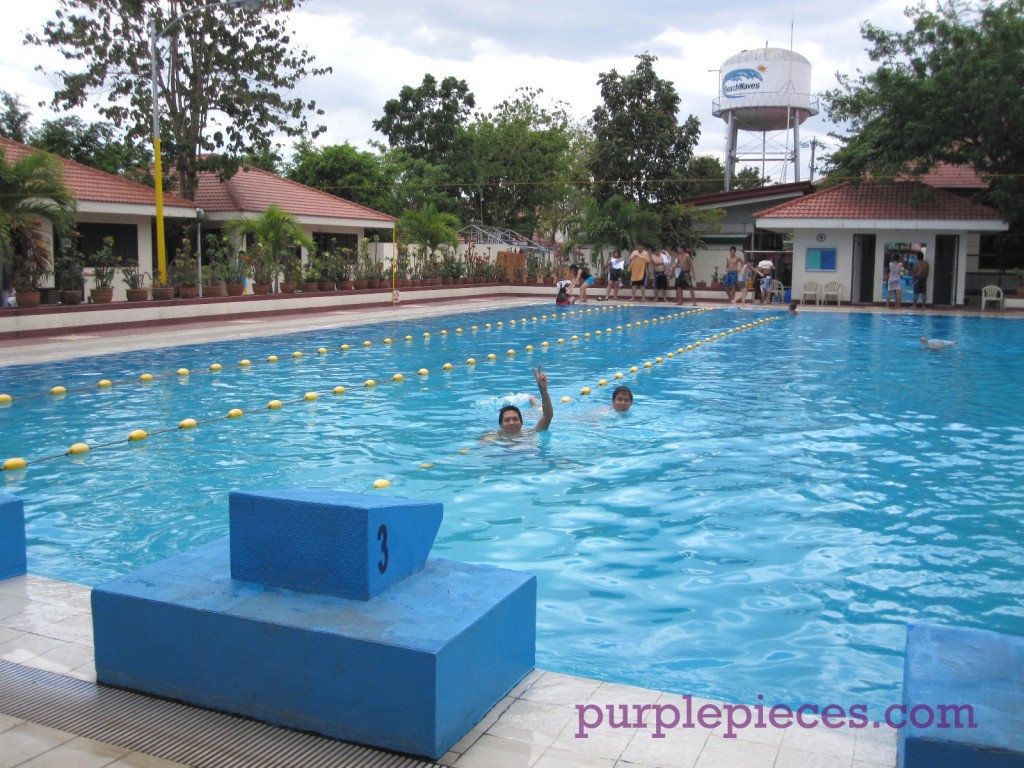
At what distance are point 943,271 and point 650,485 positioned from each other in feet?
86.3

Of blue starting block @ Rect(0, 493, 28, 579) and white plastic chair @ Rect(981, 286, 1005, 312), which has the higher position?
white plastic chair @ Rect(981, 286, 1005, 312)

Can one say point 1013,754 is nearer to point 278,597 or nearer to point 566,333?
point 278,597

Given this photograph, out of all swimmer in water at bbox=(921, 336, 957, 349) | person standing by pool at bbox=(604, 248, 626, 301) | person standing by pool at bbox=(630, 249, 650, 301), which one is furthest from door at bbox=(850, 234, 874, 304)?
swimmer in water at bbox=(921, 336, 957, 349)

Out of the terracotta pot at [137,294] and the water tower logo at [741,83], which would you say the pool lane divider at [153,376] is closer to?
the terracotta pot at [137,294]

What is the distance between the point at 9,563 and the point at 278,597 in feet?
7.96

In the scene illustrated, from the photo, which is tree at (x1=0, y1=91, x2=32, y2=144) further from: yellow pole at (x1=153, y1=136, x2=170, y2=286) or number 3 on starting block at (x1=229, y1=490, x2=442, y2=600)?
number 3 on starting block at (x1=229, y1=490, x2=442, y2=600)

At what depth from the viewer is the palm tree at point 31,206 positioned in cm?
1878

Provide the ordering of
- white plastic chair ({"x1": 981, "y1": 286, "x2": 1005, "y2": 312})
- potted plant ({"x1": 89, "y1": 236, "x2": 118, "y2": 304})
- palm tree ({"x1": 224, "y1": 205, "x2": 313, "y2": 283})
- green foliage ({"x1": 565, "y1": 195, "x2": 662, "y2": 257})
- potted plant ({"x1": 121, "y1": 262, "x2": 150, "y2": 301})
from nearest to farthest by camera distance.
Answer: potted plant ({"x1": 89, "y1": 236, "x2": 118, "y2": 304})
potted plant ({"x1": 121, "y1": 262, "x2": 150, "y2": 301})
palm tree ({"x1": 224, "y1": 205, "x2": 313, "y2": 283})
white plastic chair ({"x1": 981, "y1": 286, "x2": 1005, "y2": 312})
green foliage ({"x1": 565, "y1": 195, "x2": 662, "y2": 257})

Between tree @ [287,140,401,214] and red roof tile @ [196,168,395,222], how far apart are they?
739cm

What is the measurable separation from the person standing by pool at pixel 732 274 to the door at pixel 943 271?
6.30m

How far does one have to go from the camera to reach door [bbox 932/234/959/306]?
30.5 m

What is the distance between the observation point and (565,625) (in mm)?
5375

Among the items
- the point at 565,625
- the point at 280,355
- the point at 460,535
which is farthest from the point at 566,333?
the point at 565,625

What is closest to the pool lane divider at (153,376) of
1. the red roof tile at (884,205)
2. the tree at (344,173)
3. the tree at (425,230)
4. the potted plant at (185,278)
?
the potted plant at (185,278)
